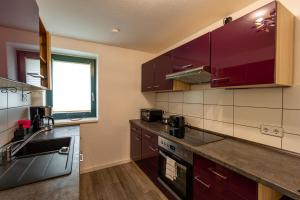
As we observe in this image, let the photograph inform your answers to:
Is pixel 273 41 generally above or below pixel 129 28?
below

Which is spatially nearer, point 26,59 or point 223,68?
point 26,59

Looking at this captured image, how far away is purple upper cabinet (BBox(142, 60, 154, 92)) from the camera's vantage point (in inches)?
96.1

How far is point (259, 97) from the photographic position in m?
1.32

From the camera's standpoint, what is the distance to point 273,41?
3.20ft

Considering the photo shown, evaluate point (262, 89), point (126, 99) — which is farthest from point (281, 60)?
point (126, 99)

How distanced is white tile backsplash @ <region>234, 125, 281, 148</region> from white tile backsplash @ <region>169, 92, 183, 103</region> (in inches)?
37.6

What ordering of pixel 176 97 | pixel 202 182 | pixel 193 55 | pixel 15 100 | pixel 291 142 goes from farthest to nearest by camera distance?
pixel 176 97
pixel 193 55
pixel 15 100
pixel 202 182
pixel 291 142

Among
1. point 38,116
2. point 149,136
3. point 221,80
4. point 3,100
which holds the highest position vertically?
point 221,80

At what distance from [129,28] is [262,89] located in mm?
1638

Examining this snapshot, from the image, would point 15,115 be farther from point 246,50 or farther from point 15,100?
point 246,50

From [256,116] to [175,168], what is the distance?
3.06ft

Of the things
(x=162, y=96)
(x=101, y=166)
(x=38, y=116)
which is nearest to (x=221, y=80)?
(x=162, y=96)

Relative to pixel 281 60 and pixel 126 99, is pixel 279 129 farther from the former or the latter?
pixel 126 99

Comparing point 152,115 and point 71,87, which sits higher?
point 71,87
